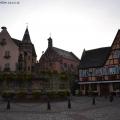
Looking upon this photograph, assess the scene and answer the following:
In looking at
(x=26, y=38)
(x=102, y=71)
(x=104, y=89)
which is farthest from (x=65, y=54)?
(x=104, y=89)

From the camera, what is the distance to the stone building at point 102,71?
132ft

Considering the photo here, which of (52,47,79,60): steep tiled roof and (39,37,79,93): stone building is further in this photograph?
(52,47,79,60): steep tiled roof

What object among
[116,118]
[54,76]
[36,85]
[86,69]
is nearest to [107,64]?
[86,69]

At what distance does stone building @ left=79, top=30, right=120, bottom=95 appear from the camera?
40.4m

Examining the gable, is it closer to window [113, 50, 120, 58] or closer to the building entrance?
window [113, 50, 120, 58]

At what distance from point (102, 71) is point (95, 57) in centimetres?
437

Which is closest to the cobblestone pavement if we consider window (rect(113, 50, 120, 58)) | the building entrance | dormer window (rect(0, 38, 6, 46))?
the building entrance

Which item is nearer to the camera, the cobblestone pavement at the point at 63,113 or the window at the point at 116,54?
the cobblestone pavement at the point at 63,113

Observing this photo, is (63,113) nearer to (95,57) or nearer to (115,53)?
(115,53)

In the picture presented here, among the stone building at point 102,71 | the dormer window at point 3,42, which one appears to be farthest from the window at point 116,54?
the dormer window at point 3,42

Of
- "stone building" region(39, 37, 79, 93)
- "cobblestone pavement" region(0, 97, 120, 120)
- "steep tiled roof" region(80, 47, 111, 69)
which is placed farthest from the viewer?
"stone building" region(39, 37, 79, 93)

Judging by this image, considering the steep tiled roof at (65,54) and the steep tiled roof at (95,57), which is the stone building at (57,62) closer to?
the steep tiled roof at (65,54)

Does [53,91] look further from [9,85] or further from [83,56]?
[83,56]

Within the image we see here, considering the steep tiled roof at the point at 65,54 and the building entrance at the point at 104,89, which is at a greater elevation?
the steep tiled roof at the point at 65,54
